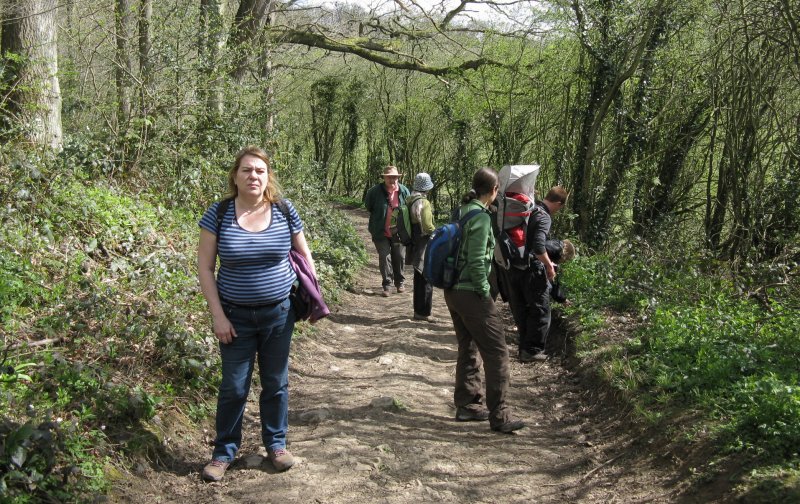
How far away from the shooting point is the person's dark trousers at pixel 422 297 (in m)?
9.34

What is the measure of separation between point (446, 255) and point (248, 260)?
1.70 metres

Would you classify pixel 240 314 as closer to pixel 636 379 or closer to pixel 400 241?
pixel 636 379

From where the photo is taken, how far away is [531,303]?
7.51 metres

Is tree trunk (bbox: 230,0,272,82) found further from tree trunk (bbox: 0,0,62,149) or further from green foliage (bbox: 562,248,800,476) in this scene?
green foliage (bbox: 562,248,800,476)

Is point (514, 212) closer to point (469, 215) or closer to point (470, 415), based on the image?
point (469, 215)

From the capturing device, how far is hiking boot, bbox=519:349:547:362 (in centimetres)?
770

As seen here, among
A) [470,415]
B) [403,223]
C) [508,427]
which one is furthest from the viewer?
[403,223]

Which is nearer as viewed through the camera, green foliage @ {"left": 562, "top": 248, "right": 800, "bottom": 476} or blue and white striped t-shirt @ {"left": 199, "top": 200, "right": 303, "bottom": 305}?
blue and white striped t-shirt @ {"left": 199, "top": 200, "right": 303, "bottom": 305}

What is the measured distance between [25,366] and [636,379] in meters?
4.66

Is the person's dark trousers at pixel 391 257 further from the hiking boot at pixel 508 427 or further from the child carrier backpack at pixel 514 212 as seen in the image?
the hiking boot at pixel 508 427

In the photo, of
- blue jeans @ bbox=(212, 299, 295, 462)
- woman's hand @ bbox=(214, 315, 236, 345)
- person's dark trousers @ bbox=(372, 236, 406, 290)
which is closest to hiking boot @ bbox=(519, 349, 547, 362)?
person's dark trousers @ bbox=(372, 236, 406, 290)

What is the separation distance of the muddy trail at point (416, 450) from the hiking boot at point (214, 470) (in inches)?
2.3

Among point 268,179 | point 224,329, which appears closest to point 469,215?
point 268,179

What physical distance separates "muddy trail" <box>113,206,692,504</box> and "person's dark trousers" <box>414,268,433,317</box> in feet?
6.36
